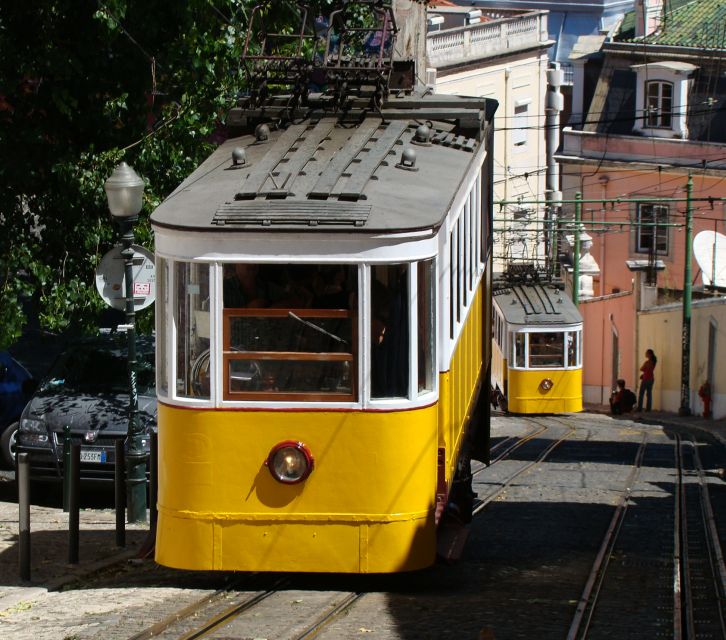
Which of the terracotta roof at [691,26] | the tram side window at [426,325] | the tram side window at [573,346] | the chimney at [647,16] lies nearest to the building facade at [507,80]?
the terracotta roof at [691,26]

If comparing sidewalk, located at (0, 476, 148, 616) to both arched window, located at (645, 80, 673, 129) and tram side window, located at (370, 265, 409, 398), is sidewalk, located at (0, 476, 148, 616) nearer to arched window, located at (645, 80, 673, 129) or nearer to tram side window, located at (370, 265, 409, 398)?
tram side window, located at (370, 265, 409, 398)

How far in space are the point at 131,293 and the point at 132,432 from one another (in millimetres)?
1153

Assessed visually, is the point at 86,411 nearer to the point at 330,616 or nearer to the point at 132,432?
the point at 132,432

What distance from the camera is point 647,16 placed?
48.3 meters

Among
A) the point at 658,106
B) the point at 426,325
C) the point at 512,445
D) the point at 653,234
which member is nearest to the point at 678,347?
the point at 653,234

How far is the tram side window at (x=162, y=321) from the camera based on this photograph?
9859 mm

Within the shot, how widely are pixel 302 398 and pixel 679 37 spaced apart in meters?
39.6

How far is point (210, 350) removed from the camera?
9.57m

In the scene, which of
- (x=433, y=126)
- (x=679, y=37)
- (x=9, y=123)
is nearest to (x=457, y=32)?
(x=679, y=37)

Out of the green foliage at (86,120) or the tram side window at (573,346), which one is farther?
the tram side window at (573,346)

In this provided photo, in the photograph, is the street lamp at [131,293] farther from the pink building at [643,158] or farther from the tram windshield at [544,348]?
the pink building at [643,158]

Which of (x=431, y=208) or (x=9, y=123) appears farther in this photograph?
(x=9, y=123)

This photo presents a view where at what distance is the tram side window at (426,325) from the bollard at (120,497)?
11.7ft

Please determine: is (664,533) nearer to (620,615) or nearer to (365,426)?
(620,615)
